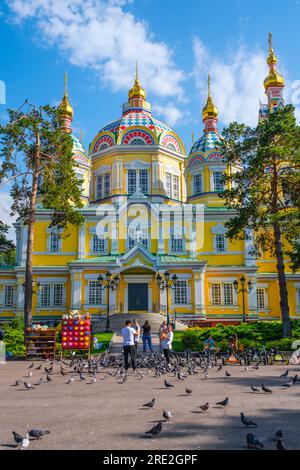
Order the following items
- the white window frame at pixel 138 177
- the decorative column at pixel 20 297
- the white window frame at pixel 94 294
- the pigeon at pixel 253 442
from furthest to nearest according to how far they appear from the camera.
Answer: the white window frame at pixel 138 177 < the decorative column at pixel 20 297 < the white window frame at pixel 94 294 < the pigeon at pixel 253 442

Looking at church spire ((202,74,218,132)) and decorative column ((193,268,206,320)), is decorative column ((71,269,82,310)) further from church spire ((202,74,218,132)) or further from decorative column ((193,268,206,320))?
church spire ((202,74,218,132))

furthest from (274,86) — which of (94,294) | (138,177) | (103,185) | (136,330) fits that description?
(136,330)

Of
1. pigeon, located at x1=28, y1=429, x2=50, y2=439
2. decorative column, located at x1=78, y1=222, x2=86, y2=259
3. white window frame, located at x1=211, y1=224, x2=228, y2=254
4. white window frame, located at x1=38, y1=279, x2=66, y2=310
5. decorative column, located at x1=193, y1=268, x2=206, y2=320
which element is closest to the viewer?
pigeon, located at x1=28, y1=429, x2=50, y2=439

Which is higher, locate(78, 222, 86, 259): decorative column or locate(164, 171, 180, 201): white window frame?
locate(164, 171, 180, 201): white window frame

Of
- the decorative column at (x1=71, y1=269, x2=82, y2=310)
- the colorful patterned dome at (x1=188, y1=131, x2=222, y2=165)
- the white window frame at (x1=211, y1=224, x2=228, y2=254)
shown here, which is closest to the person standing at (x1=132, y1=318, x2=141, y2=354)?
the decorative column at (x1=71, y1=269, x2=82, y2=310)

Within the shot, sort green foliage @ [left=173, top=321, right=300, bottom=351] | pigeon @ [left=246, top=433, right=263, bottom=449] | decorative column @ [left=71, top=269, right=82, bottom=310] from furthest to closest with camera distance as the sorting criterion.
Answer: decorative column @ [left=71, top=269, right=82, bottom=310] → green foliage @ [left=173, top=321, right=300, bottom=351] → pigeon @ [left=246, top=433, right=263, bottom=449]

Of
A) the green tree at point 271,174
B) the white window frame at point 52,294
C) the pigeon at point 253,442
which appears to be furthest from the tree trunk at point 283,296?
the white window frame at point 52,294

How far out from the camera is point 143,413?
7660 millimetres

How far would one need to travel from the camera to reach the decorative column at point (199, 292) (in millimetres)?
33625

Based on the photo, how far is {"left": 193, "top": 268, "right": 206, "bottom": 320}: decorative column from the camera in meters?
33.6

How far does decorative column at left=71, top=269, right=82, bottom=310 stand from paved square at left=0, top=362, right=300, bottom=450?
21802mm

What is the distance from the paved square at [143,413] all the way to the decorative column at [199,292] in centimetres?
2122

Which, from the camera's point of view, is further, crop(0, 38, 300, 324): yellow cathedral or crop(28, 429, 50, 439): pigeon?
crop(0, 38, 300, 324): yellow cathedral

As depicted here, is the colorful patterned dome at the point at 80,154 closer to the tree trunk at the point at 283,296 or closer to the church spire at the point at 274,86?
the church spire at the point at 274,86
